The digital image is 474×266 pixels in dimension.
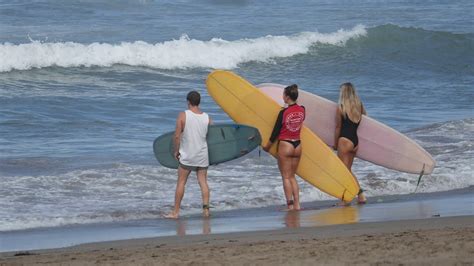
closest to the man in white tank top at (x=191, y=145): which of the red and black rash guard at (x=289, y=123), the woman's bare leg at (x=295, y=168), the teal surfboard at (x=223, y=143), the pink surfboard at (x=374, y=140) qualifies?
the teal surfboard at (x=223, y=143)

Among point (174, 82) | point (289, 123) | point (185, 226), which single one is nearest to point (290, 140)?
point (289, 123)

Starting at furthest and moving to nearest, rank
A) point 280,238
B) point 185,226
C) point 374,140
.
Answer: point 374,140
point 185,226
point 280,238

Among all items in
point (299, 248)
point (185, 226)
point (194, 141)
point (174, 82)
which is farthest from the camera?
point (174, 82)

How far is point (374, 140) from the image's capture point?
11.4 meters

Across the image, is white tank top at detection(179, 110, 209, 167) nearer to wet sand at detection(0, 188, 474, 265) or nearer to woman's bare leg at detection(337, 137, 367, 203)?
wet sand at detection(0, 188, 474, 265)

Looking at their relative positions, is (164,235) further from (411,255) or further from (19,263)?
(411,255)

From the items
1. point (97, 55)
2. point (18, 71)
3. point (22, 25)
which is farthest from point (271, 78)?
point (22, 25)

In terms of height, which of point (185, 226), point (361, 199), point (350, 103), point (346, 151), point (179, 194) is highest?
point (350, 103)

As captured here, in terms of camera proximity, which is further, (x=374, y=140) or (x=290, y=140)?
(x=374, y=140)

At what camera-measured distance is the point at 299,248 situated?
6.93m

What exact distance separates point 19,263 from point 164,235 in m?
1.71

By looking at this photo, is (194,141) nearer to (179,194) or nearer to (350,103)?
(179,194)

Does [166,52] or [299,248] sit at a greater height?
[166,52]

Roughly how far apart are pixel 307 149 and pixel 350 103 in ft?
2.17
